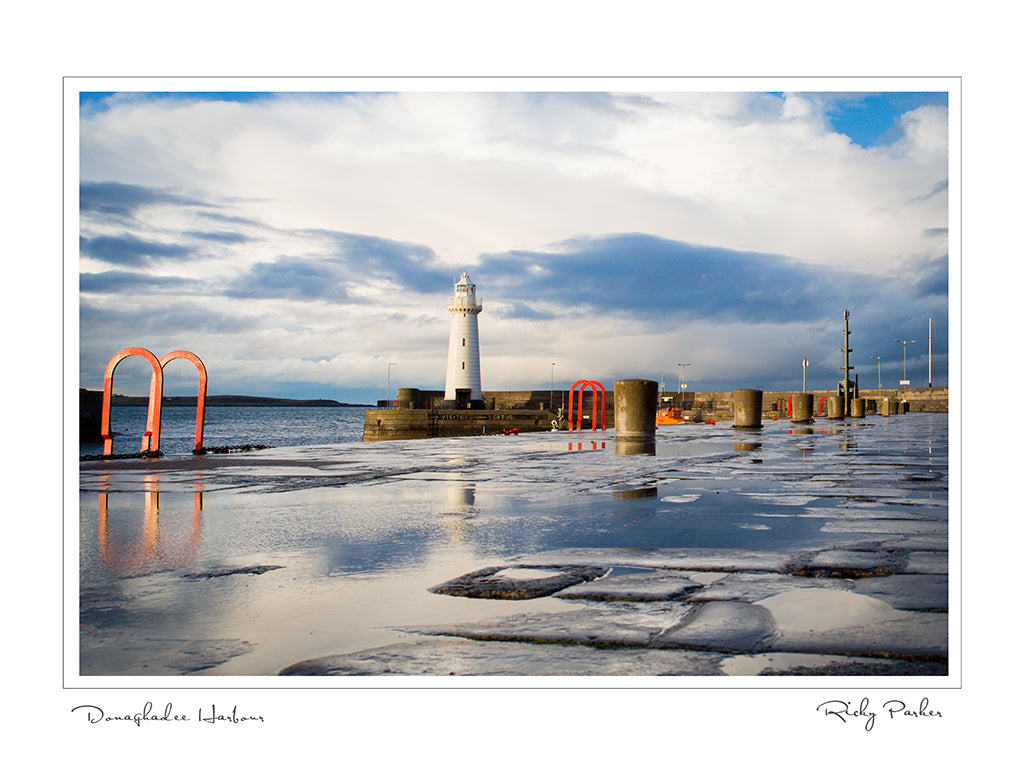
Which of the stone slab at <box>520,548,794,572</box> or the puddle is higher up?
the puddle

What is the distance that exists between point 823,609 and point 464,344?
185 ft

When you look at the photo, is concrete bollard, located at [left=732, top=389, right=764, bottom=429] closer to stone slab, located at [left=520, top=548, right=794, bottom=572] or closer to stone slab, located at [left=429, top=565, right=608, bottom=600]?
stone slab, located at [left=520, top=548, right=794, bottom=572]

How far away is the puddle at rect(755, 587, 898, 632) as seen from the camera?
2.65m

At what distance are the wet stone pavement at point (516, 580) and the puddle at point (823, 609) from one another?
0.01 m

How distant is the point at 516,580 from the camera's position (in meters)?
3.35

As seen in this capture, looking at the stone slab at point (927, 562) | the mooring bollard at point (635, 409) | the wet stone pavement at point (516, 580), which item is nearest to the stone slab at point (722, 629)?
the wet stone pavement at point (516, 580)

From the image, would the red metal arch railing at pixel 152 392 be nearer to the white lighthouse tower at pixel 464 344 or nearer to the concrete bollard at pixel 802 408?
the concrete bollard at pixel 802 408

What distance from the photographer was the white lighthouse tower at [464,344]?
58.7 m

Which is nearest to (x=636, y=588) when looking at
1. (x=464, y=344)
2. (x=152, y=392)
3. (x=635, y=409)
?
(x=152, y=392)

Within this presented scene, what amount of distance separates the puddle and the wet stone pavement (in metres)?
0.01

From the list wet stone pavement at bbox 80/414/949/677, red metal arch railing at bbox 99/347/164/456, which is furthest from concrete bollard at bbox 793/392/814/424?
red metal arch railing at bbox 99/347/164/456

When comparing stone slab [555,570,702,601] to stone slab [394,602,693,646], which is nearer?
stone slab [394,602,693,646]
